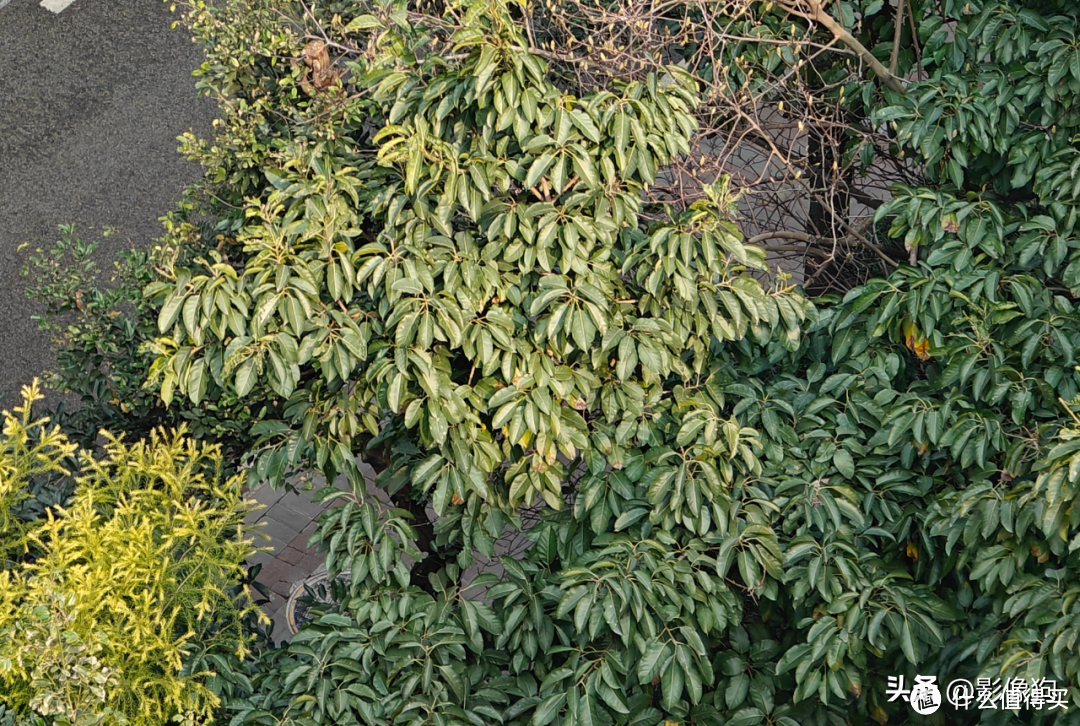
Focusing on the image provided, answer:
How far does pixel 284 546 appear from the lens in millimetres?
7121

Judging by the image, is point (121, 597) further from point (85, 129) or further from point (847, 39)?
point (85, 129)

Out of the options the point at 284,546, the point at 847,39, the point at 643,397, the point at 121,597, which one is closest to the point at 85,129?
the point at 284,546

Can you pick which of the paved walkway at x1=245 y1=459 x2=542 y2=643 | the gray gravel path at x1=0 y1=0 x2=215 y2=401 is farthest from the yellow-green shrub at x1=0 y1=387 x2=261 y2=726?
the gray gravel path at x1=0 y1=0 x2=215 y2=401

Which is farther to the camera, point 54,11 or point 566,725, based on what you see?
point 54,11

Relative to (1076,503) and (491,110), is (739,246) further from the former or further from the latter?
(1076,503)

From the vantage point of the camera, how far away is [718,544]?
12.4ft

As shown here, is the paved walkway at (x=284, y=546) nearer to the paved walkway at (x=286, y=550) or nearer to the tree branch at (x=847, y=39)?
the paved walkway at (x=286, y=550)

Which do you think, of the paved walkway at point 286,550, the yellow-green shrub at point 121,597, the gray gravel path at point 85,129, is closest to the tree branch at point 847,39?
the yellow-green shrub at point 121,597

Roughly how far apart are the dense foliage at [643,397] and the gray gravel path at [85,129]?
5.20 meters

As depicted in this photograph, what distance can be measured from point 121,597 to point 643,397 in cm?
208

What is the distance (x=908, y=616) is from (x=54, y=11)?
33.8 feet

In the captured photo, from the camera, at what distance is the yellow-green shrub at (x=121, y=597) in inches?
143

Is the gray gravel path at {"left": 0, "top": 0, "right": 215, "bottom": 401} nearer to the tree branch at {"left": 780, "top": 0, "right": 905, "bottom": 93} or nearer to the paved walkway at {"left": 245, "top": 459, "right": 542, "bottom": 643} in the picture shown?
the paved walkway at {"left": 245, "top": 459, "right": 542, "bottom": 643}

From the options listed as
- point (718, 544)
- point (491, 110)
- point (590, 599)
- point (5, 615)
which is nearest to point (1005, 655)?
point (718, 544)
